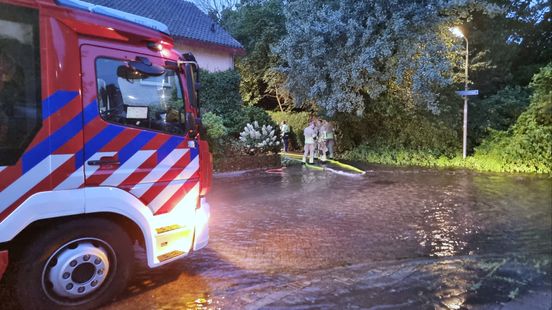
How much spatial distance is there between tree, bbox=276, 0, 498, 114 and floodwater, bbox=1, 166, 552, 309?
6057mm

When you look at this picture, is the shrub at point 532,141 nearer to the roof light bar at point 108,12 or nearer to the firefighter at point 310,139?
the firefighter at point 310,139

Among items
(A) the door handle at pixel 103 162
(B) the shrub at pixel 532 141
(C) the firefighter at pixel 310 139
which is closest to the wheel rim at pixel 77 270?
(A) the door handle at pixel 103 162

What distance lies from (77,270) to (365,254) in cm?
372

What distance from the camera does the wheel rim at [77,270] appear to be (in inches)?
150

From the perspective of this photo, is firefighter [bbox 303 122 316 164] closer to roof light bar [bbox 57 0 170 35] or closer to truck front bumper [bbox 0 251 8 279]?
roof light bar [bbox 57 0 170 35]

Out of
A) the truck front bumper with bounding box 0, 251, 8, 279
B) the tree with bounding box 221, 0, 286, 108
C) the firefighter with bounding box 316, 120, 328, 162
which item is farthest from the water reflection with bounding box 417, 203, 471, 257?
the tree with bounding box 221, 0, 286, 108

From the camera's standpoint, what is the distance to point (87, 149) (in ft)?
12.9

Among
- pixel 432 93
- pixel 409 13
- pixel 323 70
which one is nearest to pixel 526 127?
pixel 432 93

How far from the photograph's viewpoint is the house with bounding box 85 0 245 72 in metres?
18.9

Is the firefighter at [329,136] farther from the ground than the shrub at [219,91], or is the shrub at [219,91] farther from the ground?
the shrub at [219,91]

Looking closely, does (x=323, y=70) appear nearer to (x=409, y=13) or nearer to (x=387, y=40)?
(x=387, y=40)

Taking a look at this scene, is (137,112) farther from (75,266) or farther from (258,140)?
(258,140)

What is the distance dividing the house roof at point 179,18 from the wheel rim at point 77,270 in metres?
15.4

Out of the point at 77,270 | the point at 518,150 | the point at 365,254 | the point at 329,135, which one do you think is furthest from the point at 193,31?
the point at 77,270
